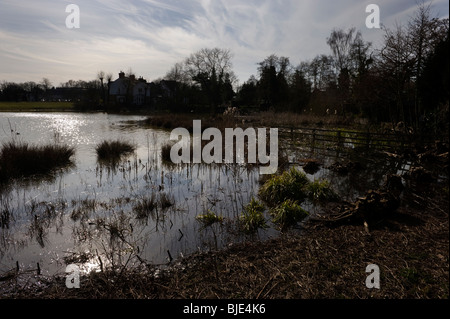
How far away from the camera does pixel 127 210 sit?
6.91 m

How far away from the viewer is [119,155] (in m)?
13.9

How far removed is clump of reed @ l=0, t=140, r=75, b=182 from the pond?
2.34 ft

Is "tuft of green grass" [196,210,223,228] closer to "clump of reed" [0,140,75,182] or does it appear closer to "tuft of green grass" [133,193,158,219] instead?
"tuft of green grass" [133,193,158,219]

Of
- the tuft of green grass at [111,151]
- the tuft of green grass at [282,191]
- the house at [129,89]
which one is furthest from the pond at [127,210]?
the house at [129,89]

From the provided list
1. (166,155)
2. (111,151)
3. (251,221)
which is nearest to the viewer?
(251,221)

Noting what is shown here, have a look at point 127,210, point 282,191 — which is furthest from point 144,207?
point 282,191

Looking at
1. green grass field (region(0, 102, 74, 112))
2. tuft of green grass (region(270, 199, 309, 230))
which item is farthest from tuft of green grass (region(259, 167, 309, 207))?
green grass field (region(0, 102, 74, 112))

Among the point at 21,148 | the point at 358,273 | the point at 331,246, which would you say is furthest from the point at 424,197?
the point at 21,148

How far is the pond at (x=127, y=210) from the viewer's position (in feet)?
16.1

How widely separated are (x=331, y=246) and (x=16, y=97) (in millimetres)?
86529

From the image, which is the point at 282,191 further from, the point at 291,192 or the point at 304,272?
the point at 304,272

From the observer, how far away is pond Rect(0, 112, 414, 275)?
4.89 m

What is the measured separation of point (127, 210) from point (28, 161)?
21.5 feet

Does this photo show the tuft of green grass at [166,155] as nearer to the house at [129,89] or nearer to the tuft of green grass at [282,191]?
the tuft of green grass at [282,191]
